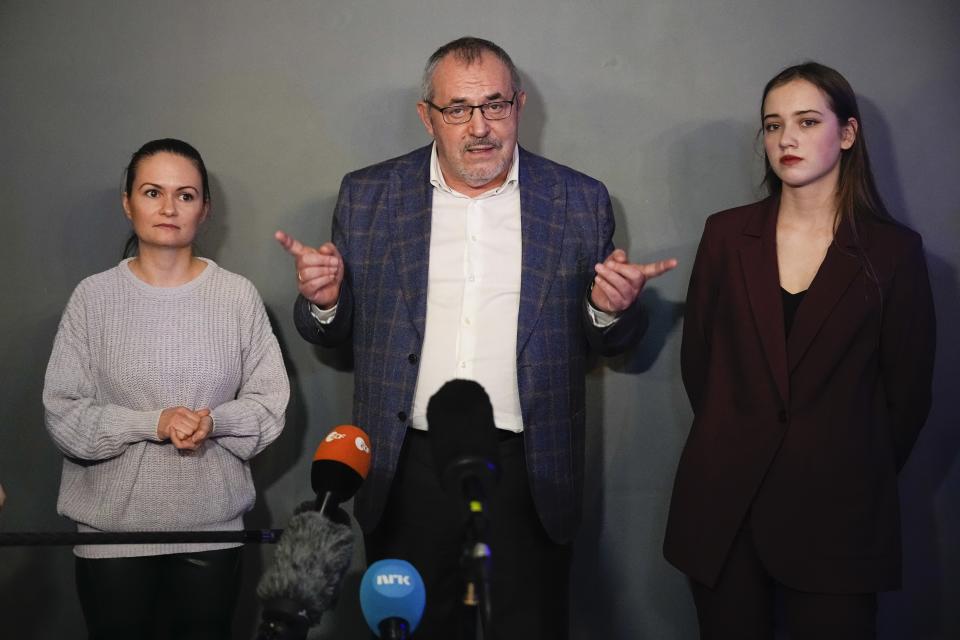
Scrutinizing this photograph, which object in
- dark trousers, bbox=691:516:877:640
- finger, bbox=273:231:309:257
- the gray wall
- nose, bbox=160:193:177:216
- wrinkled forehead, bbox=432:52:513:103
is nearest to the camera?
finger, bbox=273:231:309:257

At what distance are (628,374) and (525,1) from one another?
4.04 feet

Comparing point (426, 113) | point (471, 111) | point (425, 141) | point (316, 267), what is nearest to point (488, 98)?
point (471, 111)

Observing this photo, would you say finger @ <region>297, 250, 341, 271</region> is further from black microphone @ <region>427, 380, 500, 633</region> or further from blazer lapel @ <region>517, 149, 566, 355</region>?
black microphone @ <region>427, 380, 500, 633</region>

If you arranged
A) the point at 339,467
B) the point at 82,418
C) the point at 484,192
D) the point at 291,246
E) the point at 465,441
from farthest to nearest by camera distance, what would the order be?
1. the point at 484,192
2. the point at 82,418
3. the point at 291,246
4. the point at 339,467
5. the point at 465,441

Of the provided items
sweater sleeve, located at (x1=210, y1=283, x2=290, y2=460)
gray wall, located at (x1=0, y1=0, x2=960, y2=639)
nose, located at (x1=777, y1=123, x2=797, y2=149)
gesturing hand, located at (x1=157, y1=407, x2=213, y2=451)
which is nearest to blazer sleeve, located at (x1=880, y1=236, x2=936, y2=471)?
nose, located at (x1=777, y1=123, x2=797, y2=149)

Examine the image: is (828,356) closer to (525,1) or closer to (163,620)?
(525,1)

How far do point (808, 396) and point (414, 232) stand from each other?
1.10 meters

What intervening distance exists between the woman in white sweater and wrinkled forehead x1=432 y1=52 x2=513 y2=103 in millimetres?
761

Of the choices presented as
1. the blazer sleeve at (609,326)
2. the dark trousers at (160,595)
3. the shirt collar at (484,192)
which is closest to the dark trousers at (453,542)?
the blazer sleeve at (609,326)

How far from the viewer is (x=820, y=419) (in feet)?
7.70

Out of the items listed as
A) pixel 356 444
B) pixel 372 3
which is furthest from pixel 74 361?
pixel 372 3

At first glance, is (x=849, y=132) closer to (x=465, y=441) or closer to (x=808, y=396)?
(x=808, y=396)

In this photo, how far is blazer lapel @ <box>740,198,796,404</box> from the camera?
2365 millimetres

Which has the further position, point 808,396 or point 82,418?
point 82,418
